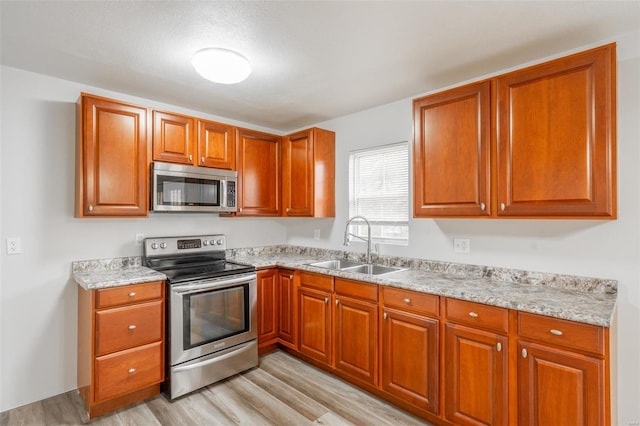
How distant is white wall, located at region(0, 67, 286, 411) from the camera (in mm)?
2414

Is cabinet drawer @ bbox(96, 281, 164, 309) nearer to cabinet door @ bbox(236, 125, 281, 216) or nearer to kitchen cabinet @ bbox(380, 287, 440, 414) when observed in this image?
cabinet door @ bbox(236, 125, 281, 216)

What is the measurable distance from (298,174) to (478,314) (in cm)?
229

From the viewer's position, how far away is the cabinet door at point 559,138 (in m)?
1.74

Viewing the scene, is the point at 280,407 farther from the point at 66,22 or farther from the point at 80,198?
the point at 66,22

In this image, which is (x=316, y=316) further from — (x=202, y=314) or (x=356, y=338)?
(x=202, y=314)

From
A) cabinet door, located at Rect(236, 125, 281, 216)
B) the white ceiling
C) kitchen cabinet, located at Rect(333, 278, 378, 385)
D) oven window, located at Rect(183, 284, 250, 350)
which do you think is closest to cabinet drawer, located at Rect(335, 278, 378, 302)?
kitchen cabinet, located at Rect(333, 278, 378, 385)

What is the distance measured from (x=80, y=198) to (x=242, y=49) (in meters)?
1.64

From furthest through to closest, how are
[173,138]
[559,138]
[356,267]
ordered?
[356,267] → [173,138] → [559,138]

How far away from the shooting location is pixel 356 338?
265cm

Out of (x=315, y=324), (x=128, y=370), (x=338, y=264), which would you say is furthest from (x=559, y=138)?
(x=128, y=370)

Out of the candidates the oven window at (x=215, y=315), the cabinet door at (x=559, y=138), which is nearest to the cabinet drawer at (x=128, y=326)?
the oven window at (x=215, y=315)

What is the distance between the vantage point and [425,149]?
2.46 metres

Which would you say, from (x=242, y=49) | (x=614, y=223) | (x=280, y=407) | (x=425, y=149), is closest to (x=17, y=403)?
(x=280, y=407)

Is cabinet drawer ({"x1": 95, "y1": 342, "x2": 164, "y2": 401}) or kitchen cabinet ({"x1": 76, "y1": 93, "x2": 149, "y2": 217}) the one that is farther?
kitchen cabinet ({"x1": 76, "y1": 93, "x2": 149, "y2": 217})
